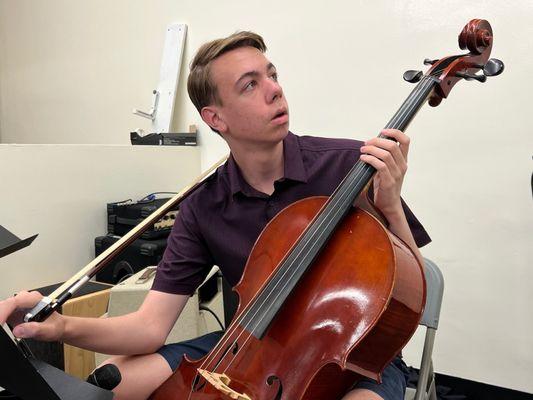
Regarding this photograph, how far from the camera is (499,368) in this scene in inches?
72.7

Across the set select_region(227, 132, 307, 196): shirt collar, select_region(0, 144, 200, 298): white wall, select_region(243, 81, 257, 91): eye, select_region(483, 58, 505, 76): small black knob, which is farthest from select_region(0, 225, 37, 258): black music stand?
select_region(0, 144, 200, 298): white wall

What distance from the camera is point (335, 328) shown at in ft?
2.60

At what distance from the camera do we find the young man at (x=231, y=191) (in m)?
1.06

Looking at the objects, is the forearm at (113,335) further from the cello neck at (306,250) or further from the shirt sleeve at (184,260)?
the cello neck at (306,250)

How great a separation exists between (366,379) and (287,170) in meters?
0.50

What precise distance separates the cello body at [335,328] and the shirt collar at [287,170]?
0.27m

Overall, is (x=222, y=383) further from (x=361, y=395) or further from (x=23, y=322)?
(x=23, y=322)

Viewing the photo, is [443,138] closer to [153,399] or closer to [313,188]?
[313,188]

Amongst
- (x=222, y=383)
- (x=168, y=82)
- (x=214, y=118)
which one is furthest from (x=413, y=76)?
(x=168, y=82)

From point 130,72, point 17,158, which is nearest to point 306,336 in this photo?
point 17,158

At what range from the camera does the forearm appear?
3.12ft

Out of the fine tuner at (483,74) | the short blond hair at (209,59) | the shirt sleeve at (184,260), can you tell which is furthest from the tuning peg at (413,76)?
the shirt sleeve at (184,260)

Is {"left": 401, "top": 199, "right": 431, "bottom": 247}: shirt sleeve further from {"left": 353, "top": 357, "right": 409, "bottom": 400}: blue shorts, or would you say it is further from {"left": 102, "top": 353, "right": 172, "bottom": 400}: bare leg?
{"left": 102, "top": 353, "right": 172, "bottom": 400}: bare leg

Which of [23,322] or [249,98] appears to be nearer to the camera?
[23,322]
